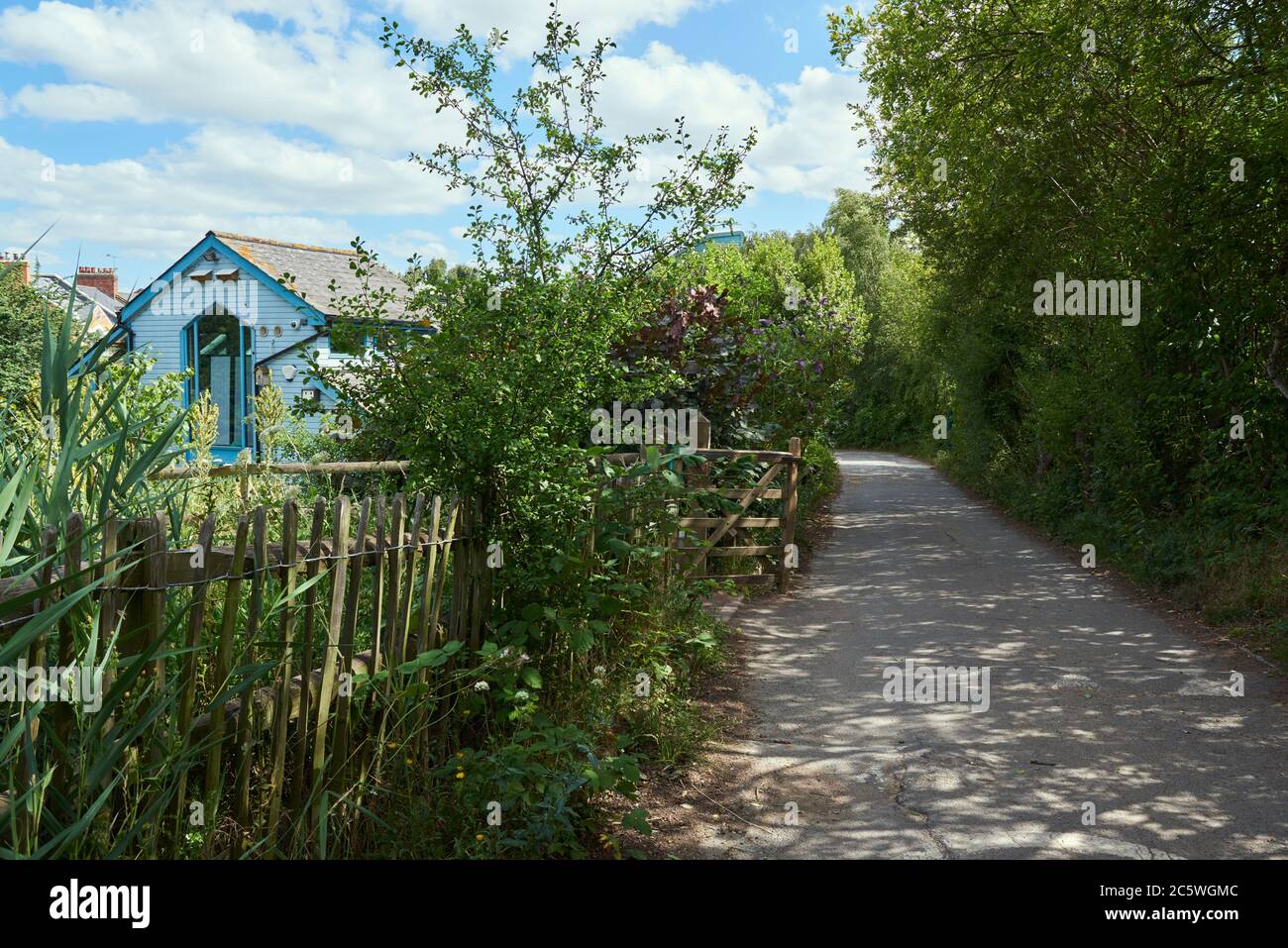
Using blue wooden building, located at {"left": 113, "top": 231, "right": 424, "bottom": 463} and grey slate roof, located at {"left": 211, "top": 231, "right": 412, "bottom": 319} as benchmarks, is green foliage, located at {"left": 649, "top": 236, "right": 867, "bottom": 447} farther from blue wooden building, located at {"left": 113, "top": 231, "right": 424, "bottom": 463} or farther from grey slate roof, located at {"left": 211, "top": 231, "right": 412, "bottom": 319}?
blue wooden building, located at {"left": 113, "top": 231, "right": 424, "bottom": 463}

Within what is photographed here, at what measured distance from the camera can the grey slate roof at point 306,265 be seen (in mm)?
21719

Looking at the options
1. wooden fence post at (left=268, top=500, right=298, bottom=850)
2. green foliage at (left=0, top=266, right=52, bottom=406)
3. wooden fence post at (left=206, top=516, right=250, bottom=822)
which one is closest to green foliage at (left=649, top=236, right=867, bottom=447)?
wooden fence post at (left=268, top=500, right=298, bottom=850)

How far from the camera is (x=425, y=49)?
23.7ft

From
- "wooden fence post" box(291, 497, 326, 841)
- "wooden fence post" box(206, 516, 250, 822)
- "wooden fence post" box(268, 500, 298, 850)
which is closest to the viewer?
"wooden fence post" box(206, 516, 250, 822)

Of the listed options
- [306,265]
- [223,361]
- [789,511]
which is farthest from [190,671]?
[306,265]

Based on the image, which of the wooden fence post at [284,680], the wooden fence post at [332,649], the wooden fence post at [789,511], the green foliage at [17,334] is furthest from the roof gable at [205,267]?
the wooden fence post at [284,680]

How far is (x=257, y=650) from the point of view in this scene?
3900 mm

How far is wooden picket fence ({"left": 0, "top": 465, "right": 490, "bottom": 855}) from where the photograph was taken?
3232mm

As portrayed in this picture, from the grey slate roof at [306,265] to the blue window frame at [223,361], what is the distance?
1407 mm

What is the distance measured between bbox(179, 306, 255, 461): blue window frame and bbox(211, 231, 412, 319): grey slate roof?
1.41 metres

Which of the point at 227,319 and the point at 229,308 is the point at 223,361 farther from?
the point at 229,308

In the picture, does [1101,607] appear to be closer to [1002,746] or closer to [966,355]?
[1002,746]

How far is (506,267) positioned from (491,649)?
10.1 feet
